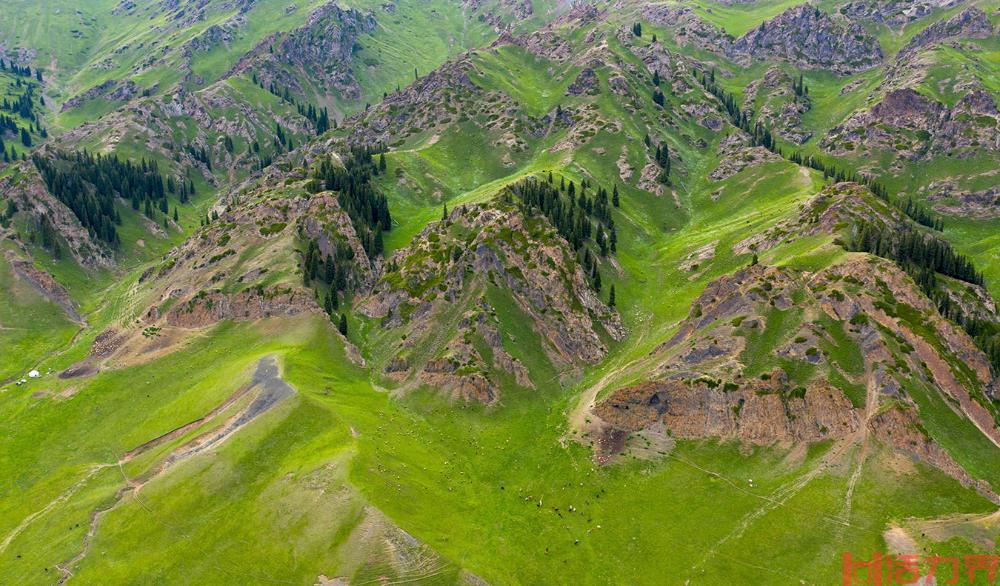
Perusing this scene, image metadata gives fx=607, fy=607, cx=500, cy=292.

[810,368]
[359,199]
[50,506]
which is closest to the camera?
[50,506]

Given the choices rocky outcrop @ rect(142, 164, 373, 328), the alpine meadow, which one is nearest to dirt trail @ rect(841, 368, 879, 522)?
the alpine meadow

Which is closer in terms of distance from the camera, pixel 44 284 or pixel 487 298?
pixel 487 298

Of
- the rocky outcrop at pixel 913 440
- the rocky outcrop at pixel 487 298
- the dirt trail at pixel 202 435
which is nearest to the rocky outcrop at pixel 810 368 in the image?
the rocky outcrop at pixel 913 440

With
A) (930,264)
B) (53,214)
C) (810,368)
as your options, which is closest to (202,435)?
(810,368)

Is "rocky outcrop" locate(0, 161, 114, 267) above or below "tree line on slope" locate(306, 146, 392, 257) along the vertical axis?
above

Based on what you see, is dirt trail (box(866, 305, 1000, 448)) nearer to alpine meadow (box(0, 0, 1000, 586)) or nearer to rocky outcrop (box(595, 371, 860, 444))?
alpine meadow (box(0, 0, 1000, 586))

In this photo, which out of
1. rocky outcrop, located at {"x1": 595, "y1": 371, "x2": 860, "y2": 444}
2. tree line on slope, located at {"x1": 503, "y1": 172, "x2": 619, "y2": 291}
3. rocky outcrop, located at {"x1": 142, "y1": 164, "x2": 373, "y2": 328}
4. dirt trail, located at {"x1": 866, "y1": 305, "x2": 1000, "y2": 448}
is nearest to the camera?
dirt trail, located at {"x1": 866, "y1": 305, "x2": 1000, "y2": 448}

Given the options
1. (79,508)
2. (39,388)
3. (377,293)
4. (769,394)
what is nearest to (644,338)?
(769,394)

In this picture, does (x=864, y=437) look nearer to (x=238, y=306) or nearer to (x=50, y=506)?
(x=50, y=506)
